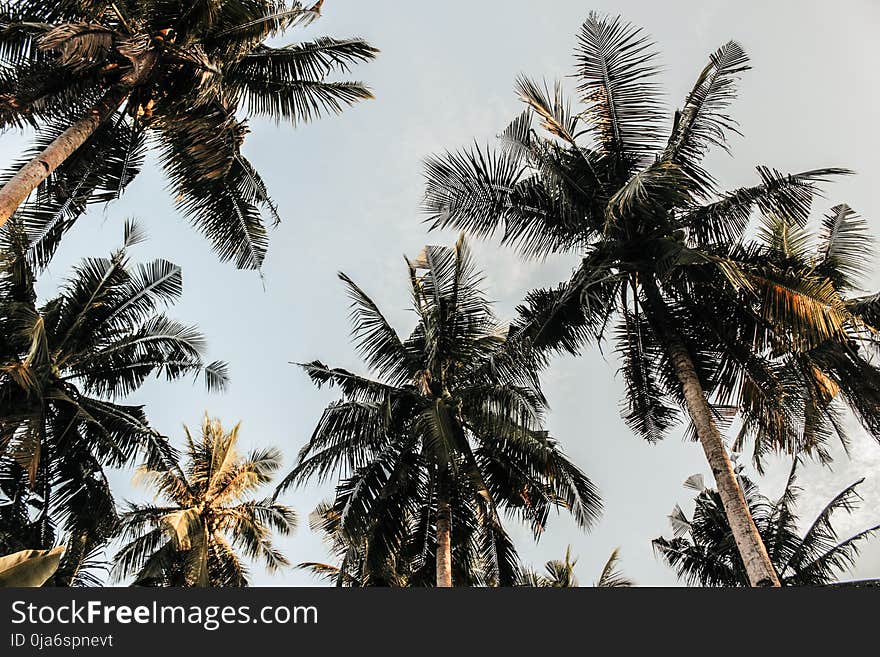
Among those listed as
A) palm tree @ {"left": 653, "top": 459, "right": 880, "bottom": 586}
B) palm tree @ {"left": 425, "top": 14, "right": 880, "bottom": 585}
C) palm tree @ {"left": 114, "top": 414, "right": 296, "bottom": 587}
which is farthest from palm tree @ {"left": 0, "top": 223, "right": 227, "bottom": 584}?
palm tree @ {"left": 653, "top": 459, "right": 880, "bottom": 586}

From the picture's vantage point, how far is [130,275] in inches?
562

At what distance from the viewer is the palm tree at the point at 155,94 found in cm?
890

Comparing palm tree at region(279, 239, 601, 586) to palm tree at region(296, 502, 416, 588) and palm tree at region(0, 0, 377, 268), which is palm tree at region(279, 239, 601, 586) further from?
palm tree at region(0, 0, 377, 268)

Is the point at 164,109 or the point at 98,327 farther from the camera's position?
the point at 98,327

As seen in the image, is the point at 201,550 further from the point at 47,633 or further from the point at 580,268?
the point at 47,633

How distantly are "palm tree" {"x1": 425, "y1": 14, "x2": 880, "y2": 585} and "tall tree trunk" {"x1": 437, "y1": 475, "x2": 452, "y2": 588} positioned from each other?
390 cm

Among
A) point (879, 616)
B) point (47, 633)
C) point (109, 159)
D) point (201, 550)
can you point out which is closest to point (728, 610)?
point (879, 616)

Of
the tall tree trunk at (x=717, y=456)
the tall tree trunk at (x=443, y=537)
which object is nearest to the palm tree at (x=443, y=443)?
the tall tree trunk at (x=443, y=537)

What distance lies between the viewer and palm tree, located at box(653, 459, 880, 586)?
18062 mm

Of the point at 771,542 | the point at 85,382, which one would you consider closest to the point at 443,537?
the point at 85,382

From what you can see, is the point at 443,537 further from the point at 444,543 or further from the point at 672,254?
the point at 672,254

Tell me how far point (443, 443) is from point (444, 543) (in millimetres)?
2311

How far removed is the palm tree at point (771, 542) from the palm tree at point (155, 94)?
15203 mm

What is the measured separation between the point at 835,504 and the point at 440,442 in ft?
39.7
